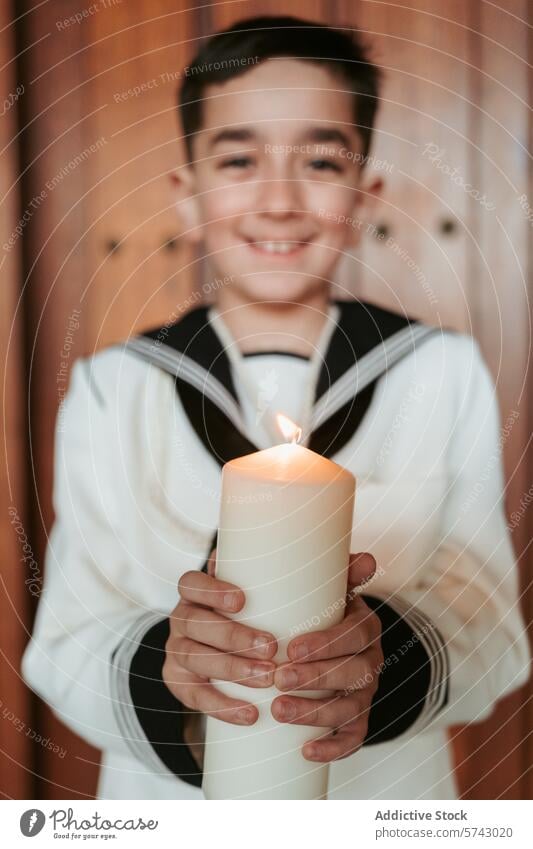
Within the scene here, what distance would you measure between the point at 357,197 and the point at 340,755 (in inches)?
10.5

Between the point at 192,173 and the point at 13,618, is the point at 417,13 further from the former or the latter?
the point at 13,618

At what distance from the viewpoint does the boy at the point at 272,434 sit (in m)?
0.40

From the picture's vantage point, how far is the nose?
1.33ft

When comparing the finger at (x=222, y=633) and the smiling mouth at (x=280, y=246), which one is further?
the smiling mouth at (x=280, y=246)

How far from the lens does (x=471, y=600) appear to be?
43cm

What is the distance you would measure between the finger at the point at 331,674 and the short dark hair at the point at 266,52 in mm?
259

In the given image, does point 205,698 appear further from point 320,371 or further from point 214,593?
point 320,371

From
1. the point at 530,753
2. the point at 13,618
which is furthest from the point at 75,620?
the point at 530,753

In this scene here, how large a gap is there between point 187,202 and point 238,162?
0.11ft

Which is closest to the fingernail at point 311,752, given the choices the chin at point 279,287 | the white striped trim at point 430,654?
the white striped trim at point 430,654

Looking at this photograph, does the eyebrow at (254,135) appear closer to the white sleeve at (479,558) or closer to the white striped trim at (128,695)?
the white sleeve at (479,558)

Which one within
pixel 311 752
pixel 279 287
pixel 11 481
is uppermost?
pixel 279 287

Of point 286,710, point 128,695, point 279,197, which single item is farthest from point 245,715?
point 279,197

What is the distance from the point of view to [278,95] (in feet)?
1.30
